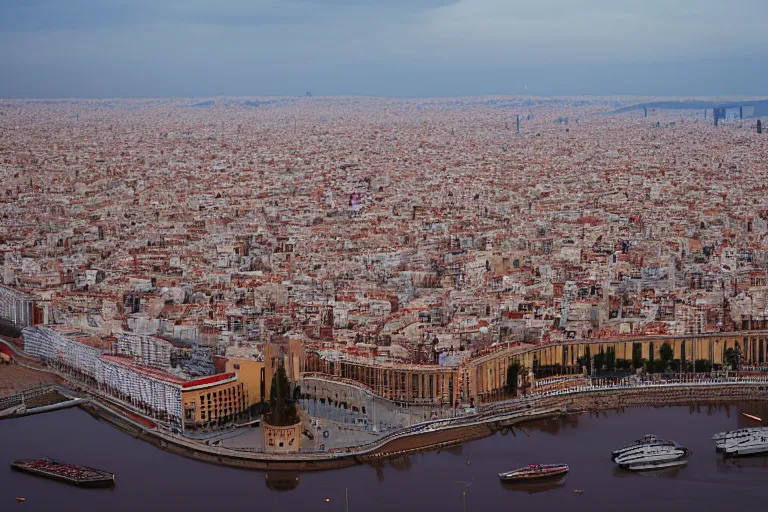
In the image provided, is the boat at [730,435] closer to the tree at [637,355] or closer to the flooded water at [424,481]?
the flooded water at [424,481]

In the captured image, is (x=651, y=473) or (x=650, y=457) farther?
(x=650, y=457)

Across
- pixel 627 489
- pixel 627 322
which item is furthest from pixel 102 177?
pixel 627 489

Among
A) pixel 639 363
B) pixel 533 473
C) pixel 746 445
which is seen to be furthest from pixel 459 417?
pixel 639 363

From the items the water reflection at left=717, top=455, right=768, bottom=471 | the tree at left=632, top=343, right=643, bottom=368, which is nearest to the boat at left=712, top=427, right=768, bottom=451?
the water reflection at left=717, top=455, right=768, bottom=471

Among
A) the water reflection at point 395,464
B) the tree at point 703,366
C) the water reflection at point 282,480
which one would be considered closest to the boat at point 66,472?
the water reflection at point 282,480

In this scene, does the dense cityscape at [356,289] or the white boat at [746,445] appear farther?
the dense cityscape at [356,289]

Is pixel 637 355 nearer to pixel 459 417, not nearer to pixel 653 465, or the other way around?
pixel 459 417
